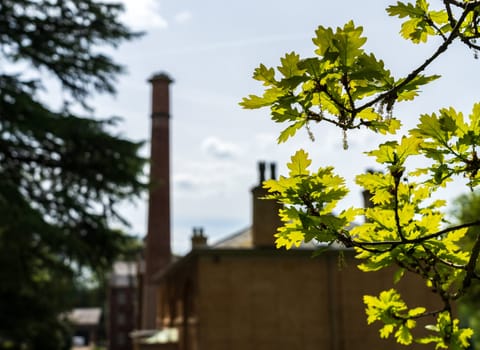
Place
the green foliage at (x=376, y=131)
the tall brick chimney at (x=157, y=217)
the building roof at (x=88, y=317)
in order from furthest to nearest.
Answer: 1. the building roof at (x=88, y=317)
2. the tall brick chimney at (x=157, y=217)
3. the green foliage at (x=376, y=131)

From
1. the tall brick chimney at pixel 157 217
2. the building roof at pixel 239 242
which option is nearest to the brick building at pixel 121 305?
the tall brick chimney at pixel 157 217

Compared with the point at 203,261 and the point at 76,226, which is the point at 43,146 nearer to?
the point at 76,226

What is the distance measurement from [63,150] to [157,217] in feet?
50.1

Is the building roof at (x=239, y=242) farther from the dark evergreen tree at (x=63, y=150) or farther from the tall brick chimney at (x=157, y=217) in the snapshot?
the tall brick chimney at (x=157, y=217)

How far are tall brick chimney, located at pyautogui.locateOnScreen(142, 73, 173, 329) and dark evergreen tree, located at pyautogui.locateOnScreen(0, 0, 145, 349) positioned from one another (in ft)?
41.9

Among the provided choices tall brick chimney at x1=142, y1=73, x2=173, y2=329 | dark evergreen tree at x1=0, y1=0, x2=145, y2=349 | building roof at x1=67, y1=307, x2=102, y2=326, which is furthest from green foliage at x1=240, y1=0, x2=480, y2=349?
building roof at x1=67, y1=307, x2=102, y2=326

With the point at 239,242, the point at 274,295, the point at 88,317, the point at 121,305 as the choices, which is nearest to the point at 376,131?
the point at 274,295

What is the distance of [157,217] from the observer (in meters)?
32.4

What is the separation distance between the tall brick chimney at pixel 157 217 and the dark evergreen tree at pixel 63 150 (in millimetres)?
12777

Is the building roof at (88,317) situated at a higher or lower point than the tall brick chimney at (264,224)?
lower

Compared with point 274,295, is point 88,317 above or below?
below

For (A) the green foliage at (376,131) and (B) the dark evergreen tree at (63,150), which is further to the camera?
(B) the dark evergreen tree at (63,150)

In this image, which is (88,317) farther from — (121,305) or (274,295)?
(274,295)

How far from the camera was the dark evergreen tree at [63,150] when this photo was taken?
54.5 ft
